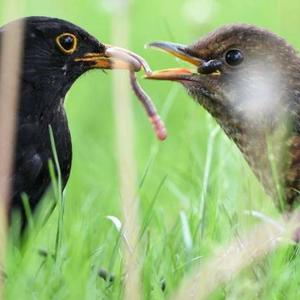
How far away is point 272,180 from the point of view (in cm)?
492

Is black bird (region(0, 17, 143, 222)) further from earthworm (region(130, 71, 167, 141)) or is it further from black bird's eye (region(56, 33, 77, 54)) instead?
earthworm (region(130, 71, 167, 141))

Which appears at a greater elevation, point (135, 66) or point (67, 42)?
point (67, 42)

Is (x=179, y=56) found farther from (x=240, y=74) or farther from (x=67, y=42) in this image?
(x=67, y=42)

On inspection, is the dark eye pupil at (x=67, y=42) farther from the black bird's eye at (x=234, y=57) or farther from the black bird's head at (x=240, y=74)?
the black bird's eye at (x=234, y=57)

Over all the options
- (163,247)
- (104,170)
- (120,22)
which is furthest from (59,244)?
(104,170)

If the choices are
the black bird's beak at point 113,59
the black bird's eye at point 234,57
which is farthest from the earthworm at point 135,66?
the black bird's eye at point 234,57

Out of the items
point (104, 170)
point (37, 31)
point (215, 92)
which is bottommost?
point (104, 170)

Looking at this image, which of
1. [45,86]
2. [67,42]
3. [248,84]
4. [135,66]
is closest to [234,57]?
[248,84]

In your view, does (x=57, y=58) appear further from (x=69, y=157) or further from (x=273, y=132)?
(x=273, y=132)

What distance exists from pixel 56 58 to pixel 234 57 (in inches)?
29.6

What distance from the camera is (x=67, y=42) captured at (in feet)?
16.6

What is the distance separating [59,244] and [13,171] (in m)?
0.53

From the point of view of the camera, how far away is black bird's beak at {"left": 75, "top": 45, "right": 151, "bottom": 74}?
5.02m

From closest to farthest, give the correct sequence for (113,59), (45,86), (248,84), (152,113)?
(152,113), (45,86), (113,59), (248,84)
